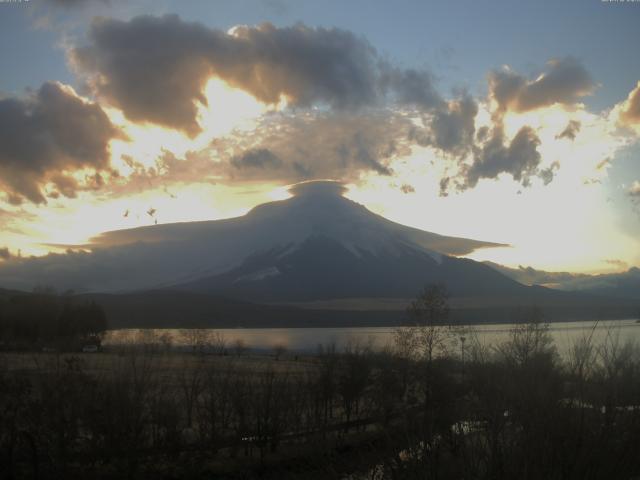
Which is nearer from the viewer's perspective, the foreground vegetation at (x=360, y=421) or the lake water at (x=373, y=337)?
the foreground vegetation at (x=360, y=421)

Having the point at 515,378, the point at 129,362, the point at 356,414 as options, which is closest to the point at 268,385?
the point at 129,362

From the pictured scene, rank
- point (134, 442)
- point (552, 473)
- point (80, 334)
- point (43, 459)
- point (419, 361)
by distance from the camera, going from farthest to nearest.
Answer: point (80, 334) → point (419, 361) → point (134, 442) → point (43, 459) → point (552, 473)

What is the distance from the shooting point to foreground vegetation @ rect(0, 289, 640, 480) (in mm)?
9141

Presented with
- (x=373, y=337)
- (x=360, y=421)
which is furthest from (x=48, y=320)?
(x=360, y=421)

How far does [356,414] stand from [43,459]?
855 inches

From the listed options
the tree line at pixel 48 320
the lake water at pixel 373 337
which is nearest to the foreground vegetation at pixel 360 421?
the lake water at pixel 373 337

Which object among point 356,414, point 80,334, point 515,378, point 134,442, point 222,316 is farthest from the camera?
point 222,316

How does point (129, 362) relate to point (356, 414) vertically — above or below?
above

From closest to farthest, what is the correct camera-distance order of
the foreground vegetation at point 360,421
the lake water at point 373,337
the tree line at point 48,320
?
the foreground vegetation at point 360,421 → the lake water at point 373,337 → the tree line at point 48,320

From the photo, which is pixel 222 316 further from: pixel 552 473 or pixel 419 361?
pixel 552 473

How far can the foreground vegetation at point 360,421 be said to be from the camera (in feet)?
30.0

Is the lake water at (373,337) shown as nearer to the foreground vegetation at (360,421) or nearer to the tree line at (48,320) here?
the tree line at (48,320)

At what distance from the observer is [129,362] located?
30844mm

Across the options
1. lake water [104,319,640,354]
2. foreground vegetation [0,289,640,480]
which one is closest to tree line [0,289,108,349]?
lake water [104,319,640,354]
